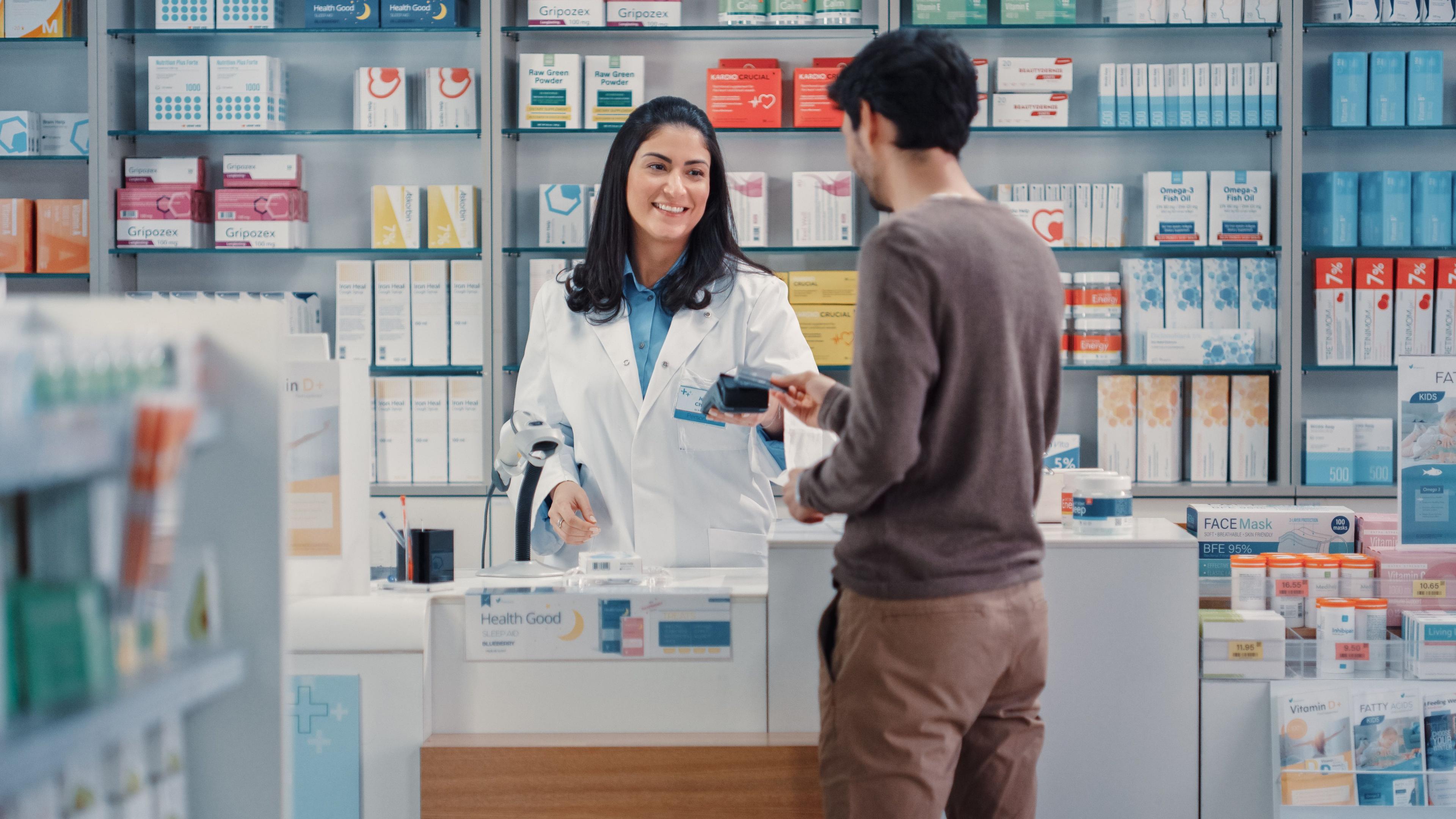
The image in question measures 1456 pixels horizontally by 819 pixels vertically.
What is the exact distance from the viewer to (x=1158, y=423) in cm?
358

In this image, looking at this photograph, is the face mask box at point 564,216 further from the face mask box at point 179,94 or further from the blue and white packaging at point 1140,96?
the blue and white packaging at point 1140,96

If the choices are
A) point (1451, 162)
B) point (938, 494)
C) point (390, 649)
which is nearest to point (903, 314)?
point (938, 494)

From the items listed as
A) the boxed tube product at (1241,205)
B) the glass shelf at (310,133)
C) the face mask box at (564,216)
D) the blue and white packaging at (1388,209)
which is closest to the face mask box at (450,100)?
the glass shelf at (310,133)

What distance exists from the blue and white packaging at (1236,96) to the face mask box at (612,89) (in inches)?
74.9

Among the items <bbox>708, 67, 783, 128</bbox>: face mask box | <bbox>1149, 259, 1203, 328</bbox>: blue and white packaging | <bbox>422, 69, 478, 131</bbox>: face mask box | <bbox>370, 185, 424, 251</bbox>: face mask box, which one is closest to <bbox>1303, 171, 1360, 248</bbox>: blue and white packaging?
<bbox>1149, 259, 1203, 328</bbox>: blue and white packaging

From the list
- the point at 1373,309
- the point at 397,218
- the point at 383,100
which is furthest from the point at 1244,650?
the point at 383,100

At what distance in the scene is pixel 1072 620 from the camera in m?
1.62

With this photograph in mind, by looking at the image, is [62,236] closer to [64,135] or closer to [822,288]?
[64,135]

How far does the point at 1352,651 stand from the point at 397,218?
3.00m

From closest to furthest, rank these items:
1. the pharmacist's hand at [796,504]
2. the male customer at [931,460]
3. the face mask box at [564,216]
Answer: the male customer at [931,460] → the pharmacist's hand at [796,504] → the face mask box at [564,216]

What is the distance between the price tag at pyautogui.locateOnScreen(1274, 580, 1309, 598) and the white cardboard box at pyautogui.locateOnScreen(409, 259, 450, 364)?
8.59 ft

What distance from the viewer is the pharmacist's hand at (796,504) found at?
141 cm

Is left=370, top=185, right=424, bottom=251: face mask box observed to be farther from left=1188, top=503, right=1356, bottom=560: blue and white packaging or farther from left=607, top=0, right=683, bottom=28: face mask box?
left=1188, top=503, right=1356, bottom=560: blue and white packaging

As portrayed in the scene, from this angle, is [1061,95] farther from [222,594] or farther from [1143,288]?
[222,594]
